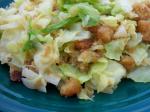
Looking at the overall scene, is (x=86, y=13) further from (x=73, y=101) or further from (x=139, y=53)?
(x=73, y=101)

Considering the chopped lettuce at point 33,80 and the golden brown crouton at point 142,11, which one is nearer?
the chopped lettuce at point 33,80

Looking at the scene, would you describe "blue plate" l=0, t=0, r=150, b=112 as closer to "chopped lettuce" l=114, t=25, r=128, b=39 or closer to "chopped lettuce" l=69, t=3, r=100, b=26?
"chopped lettuce" l=114, t=25, r=128, b=39

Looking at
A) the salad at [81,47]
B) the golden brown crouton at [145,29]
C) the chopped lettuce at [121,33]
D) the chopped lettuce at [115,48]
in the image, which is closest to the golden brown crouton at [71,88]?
the salad at [81,47]

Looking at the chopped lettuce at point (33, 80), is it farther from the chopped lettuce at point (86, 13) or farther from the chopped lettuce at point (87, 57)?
the chopped lettuce at point (86, 13)

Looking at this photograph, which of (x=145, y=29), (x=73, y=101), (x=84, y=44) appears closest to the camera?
(x=73, y=101)

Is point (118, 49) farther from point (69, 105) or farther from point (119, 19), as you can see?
point (69, 105)

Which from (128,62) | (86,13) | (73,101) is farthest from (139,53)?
(73,101)
